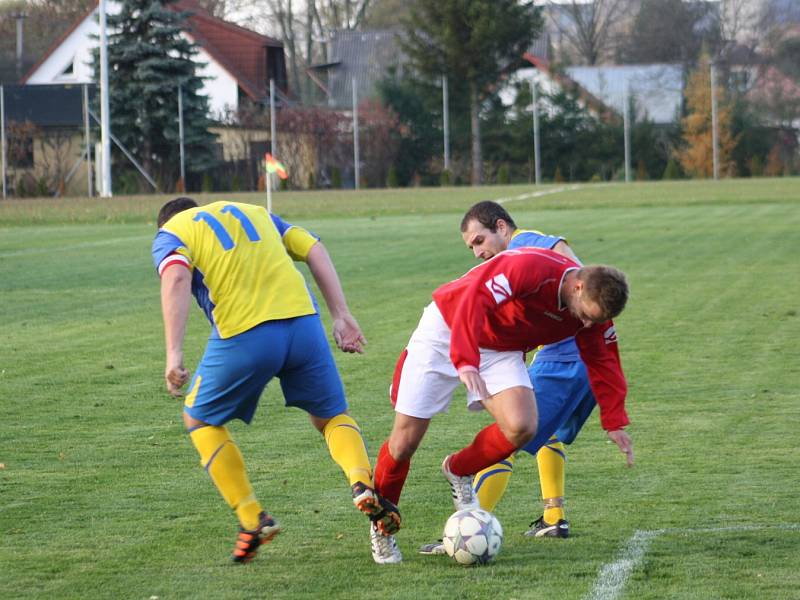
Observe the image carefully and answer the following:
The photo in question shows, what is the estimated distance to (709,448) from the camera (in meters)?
8.18

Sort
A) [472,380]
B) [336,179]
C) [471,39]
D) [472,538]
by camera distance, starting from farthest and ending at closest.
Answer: [471,39] → [336,179] → [472,538] → [472,380]

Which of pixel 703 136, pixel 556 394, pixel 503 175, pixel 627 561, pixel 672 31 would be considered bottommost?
pixel 627 561

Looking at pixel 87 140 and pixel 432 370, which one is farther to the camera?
pixel 87 140

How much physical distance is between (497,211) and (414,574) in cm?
173

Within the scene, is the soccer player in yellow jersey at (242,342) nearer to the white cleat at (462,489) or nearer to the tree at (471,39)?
the white cleat at (462,489)

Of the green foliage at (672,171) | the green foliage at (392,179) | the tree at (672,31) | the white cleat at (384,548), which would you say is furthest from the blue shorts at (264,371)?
the tree at (672,31)

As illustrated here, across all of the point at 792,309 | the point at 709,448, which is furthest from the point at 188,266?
the point at 792,309

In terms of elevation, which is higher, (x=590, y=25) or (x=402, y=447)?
(x=590, y=25)

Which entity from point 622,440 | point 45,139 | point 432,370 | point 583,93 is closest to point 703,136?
point 583,93

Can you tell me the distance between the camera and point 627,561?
5703 millimetres

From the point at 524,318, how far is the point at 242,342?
3.86ft

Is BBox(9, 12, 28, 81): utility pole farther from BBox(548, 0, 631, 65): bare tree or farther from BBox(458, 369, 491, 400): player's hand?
BBox(458, 369, 491, 400): player's hand

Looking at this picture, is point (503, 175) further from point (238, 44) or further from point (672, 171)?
point (238, 44)

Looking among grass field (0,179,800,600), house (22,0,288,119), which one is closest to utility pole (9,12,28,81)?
house (22,0,288,119)
